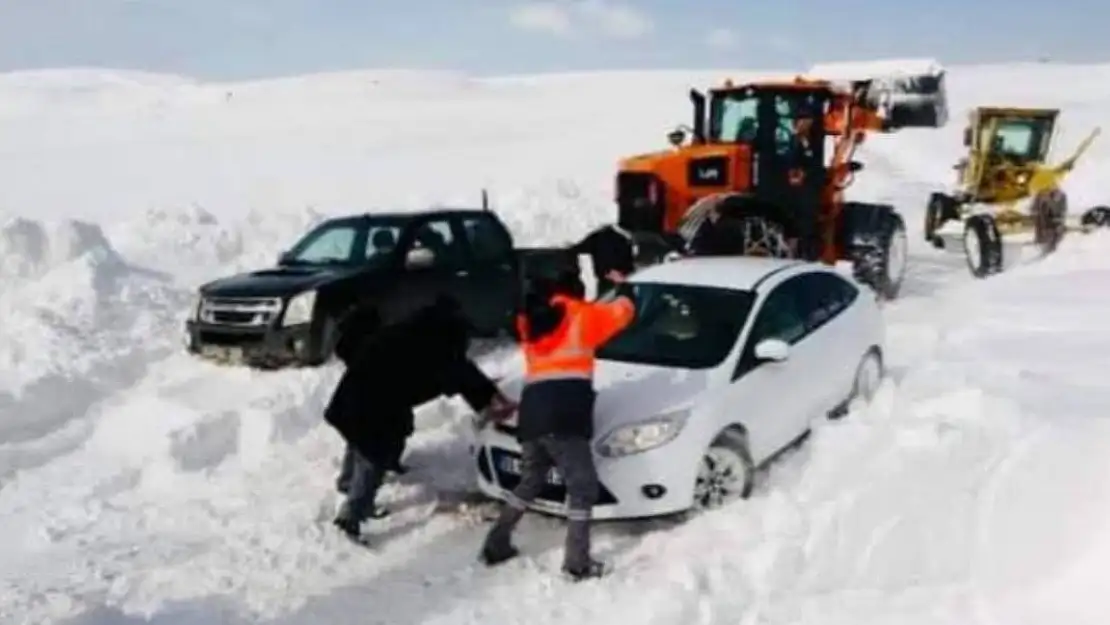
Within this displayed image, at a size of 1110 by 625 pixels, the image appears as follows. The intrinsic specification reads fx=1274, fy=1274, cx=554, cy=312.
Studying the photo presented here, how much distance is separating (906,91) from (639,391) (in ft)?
34.5

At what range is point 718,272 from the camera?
905 cm

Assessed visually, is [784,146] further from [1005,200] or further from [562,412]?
[562,412]

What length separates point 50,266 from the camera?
15148 mm

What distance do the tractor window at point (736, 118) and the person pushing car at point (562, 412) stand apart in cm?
786

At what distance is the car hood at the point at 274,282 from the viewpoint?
37.8 ft

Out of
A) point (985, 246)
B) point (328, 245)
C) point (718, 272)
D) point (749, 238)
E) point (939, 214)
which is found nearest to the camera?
point (718, 272)

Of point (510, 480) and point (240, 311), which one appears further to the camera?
point (240, 311)

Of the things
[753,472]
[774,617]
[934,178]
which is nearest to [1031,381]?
[753,472]

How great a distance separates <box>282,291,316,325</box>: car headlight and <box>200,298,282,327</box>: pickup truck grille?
10 centimetres

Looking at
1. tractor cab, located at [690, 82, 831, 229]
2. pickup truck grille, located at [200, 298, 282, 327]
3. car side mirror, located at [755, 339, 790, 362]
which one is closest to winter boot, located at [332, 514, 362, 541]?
car side mirror, located at [755, 339, 790, 362]

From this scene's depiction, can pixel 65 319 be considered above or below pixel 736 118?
below

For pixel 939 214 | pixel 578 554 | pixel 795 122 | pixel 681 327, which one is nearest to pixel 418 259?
pixel 681 327

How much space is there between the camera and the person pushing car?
6965 millimetres

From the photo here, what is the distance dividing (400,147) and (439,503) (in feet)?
111
